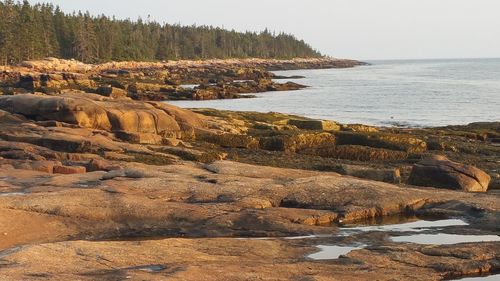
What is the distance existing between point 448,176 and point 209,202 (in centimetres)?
1150

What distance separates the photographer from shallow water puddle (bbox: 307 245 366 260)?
580 inches

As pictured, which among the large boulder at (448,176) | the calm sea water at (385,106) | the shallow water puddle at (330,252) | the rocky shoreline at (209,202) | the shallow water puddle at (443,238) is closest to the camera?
the rocky shoreline at (209,202)

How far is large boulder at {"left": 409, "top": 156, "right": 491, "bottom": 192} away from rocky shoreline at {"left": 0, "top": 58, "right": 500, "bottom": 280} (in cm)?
6

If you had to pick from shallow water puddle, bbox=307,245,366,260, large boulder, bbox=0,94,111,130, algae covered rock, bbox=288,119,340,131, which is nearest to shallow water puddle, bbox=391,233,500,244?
shallow water puddle, bbox=307,245,366,260

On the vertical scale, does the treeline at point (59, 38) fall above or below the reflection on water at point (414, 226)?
above

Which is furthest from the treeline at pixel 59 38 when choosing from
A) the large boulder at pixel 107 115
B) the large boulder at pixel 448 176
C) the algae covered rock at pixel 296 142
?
the large boulder at pixel 448 176

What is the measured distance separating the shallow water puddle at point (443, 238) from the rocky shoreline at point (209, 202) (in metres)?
0.37

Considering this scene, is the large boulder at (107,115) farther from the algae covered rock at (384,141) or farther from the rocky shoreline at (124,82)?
the rocky shoreline at (124,82)

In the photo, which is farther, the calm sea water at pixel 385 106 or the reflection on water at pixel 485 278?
the calm sea water at pixel 385 106

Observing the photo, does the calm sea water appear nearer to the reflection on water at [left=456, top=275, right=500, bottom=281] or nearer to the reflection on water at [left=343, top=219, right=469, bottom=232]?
the reflection on water at [left=343, top=219, right=469, bottom=232]

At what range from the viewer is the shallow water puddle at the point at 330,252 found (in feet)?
48.4

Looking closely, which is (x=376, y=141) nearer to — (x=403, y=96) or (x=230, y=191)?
(x=230, y=191)

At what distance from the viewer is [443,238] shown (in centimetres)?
1702

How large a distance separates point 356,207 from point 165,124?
69.4 feet
